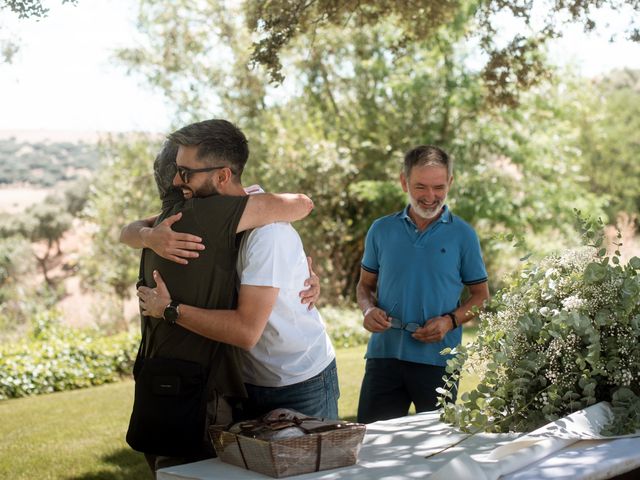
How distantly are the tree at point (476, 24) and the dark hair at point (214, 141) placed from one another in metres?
3.00

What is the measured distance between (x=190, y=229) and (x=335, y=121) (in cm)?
1661

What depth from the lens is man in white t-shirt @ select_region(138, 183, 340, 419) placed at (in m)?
2.78

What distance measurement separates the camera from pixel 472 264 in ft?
14.2

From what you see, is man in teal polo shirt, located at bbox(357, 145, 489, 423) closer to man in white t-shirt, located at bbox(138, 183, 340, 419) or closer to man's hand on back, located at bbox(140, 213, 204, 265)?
man in white t-shirt, located at bbox(138, 183, 340, 419)

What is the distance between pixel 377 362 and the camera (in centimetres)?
433

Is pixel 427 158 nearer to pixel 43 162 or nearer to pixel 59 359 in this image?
pixel 59 359

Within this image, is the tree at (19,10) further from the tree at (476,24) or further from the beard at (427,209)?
the beard at (427,209)

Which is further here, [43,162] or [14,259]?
[43,162]

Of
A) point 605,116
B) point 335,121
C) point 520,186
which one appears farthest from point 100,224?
point 605,116

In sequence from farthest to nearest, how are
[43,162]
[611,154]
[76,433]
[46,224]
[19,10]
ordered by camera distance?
[43,162]
[46,224]
[611,154]
[76,433]
[19,10]

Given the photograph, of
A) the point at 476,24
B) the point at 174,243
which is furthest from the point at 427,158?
the point at 476,24

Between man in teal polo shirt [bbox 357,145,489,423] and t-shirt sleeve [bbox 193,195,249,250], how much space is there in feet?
5.05

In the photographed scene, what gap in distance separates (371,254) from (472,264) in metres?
0.55

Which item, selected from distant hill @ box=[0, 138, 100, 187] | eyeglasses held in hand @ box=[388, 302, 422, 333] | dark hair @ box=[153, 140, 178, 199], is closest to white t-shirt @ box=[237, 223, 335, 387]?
dark hair @ box=[153, 140, 178, 199]
